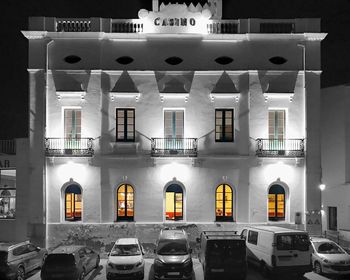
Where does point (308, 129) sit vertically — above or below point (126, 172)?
above

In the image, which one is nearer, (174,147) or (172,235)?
(172,235)

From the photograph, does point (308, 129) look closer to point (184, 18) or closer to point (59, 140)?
point (184, 18)

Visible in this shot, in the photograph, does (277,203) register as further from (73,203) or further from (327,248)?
(73,203)

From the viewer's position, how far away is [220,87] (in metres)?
32.9

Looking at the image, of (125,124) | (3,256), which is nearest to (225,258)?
(3,256)

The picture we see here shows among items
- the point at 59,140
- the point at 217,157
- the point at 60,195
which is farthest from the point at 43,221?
the point at 217,157

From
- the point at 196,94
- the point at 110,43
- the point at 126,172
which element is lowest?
the point at 126,172

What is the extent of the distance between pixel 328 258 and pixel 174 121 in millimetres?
12475

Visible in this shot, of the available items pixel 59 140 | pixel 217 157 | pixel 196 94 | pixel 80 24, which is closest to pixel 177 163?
pixel 217 157

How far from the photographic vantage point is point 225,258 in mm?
24859

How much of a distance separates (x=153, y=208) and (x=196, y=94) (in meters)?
7.62

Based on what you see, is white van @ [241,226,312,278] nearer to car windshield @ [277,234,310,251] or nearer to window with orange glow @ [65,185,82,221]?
car windshield @ [277,234,310,251]

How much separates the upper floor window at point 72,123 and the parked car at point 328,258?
15.6m

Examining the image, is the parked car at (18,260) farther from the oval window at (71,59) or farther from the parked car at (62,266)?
the oval window at (71,59)
